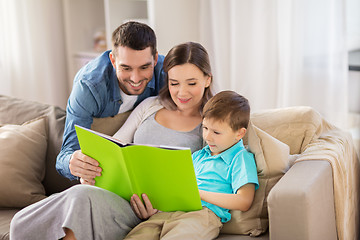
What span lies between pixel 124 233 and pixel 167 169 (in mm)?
279

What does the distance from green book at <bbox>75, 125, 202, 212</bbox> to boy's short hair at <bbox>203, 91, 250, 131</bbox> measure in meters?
0.25

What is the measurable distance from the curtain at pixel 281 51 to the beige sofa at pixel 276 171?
0.66m

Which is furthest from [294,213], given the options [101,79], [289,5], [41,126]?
[289,5]

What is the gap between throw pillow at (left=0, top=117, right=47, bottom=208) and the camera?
2.14m

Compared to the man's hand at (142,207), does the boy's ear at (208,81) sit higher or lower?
higher

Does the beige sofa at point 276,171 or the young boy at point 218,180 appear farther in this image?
the young boy at point 218,180

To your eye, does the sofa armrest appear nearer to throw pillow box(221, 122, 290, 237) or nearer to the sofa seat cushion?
throw pillow box(221, 122, 290, 237)

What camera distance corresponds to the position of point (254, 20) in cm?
291

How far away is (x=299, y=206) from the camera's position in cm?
146

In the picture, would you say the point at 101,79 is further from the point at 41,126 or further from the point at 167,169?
the point at 167,169

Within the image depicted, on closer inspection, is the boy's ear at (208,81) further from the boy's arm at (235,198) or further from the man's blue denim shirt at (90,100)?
the boy's arm at (235,198)

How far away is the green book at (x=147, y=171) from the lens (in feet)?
5.11

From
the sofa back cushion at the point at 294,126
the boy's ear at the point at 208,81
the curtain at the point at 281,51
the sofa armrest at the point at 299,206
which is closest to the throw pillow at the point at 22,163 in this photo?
the boy's ear at the point at 208,81

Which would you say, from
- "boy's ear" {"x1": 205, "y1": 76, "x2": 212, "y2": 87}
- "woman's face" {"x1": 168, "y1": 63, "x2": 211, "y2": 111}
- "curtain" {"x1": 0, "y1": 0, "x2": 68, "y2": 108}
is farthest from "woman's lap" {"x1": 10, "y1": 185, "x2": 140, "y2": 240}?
"curtain" {"x1": 0, "y1": 0, "x2": 68, "y2": 108}
